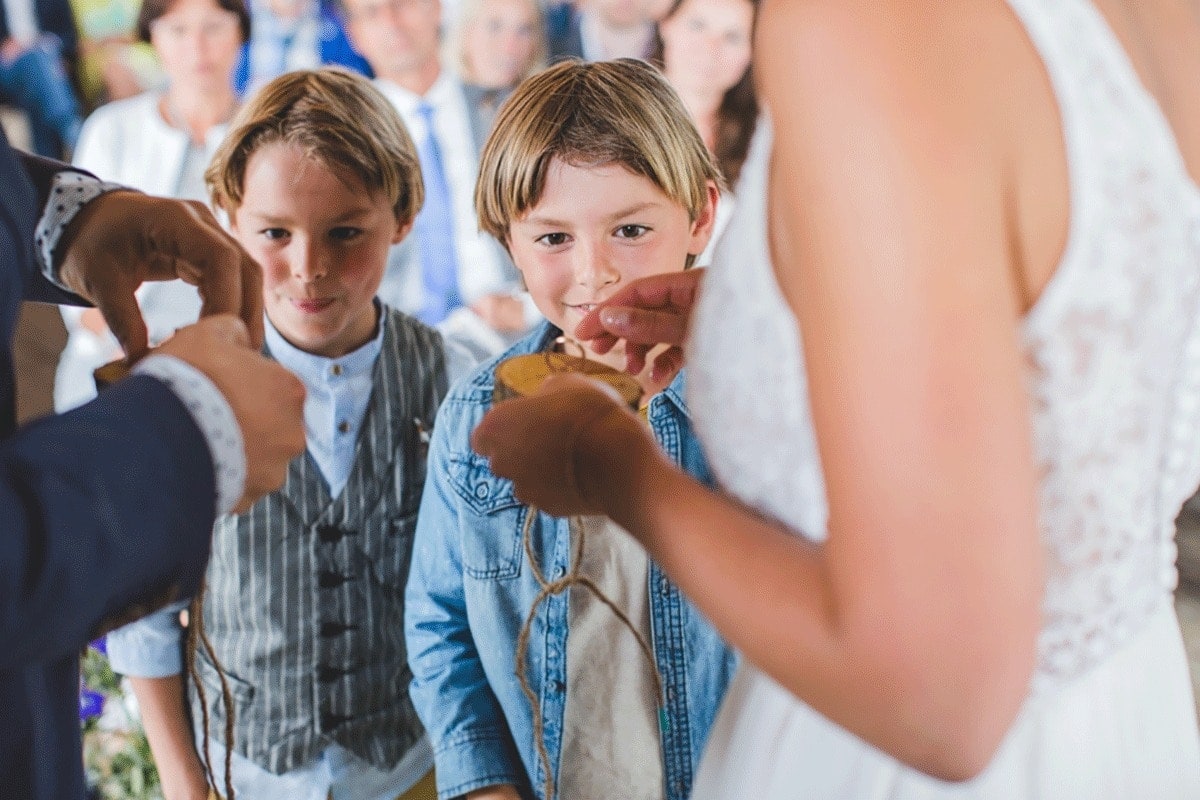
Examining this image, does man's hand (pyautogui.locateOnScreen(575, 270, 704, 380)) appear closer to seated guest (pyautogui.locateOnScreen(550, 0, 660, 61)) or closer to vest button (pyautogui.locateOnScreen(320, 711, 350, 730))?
vest button (pyautogui.locateOnScreen(320, 711, 350, 730))

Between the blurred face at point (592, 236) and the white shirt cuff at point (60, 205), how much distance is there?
60cm

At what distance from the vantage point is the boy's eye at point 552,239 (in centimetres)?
161

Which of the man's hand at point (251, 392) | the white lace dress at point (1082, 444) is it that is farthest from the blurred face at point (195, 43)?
the white lace dress at point (1082, 444)

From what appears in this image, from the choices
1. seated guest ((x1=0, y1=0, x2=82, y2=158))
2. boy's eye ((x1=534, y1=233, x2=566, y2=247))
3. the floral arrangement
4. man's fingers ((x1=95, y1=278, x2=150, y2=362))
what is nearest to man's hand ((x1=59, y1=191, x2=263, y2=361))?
man's fingers ((x1=95, y1=278, x2=150, y2=362))

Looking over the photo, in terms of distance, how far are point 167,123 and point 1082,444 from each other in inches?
98.0

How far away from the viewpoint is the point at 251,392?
2.96 feet

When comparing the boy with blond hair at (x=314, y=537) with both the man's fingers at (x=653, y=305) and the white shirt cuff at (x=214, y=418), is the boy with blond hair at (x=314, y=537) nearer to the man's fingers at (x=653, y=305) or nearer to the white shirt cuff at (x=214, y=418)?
the man's fingers at (x=653, y=305)

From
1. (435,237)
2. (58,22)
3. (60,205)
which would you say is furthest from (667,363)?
(58,22)

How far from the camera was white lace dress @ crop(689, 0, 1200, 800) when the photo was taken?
25.0 inches

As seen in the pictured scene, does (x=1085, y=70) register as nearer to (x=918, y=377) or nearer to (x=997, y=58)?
(x=997, y=58)

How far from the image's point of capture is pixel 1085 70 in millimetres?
633

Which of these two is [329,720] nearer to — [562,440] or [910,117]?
[562,440]

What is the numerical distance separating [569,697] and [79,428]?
0.95 meters

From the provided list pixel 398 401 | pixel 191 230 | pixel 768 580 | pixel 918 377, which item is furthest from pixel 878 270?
pixel 398 401
